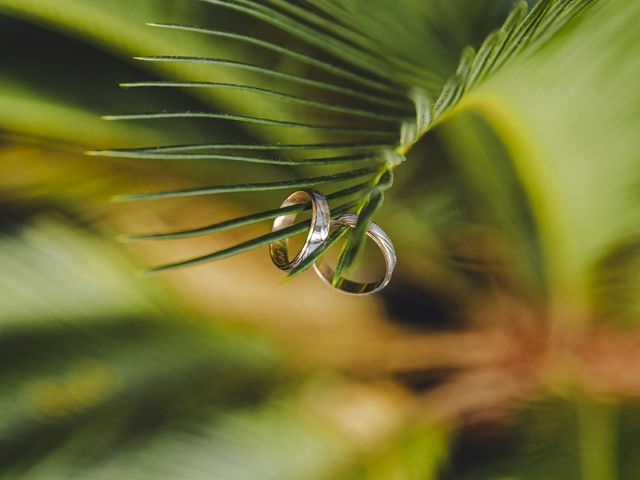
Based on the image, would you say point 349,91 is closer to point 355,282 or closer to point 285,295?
point 355,282

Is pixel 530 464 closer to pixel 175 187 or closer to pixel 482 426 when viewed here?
pixel 482 426

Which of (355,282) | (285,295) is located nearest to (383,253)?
(355,282)

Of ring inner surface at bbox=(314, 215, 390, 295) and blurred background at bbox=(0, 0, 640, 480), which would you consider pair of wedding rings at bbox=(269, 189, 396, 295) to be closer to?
ring inner surface at bbox=(314, 215, 390, 295)

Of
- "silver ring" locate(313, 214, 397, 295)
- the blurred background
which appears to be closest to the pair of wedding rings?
"silver ring" locate(313, 214, 397, 295)

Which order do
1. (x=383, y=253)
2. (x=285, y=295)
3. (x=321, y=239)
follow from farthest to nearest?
1. (x=285, y=295)
2. (x=383, y=253)
3. (x=321, y=239)

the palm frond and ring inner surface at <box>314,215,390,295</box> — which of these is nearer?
the palm frond

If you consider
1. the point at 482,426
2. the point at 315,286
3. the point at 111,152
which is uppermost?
the point at 315,286

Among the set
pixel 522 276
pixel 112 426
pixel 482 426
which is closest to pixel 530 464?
pixel 482 426
